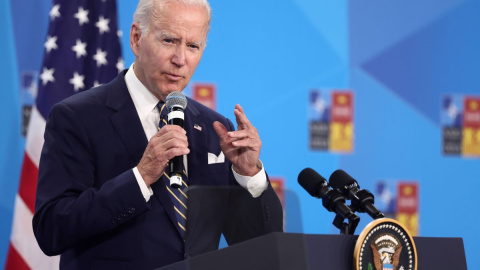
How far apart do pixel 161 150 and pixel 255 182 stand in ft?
1.03

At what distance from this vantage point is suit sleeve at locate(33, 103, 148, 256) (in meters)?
1.84

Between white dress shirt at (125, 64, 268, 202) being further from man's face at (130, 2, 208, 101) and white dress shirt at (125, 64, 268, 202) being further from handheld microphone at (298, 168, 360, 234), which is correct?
handheld microphone at (298, 168, 360, 234)

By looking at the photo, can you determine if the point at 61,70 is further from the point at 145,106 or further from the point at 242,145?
the point at 242,145

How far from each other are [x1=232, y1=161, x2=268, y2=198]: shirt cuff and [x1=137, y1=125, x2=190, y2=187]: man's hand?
0.70 feet

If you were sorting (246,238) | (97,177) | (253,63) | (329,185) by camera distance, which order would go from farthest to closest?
(253,63), (97,177), (329,185), (246,238)

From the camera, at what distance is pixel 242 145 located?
75.2 inches

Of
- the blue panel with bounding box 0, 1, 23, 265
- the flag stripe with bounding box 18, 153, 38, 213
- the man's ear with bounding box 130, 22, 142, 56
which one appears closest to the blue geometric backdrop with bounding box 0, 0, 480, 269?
the blue panel with bounding box 0, 1, 23, 265

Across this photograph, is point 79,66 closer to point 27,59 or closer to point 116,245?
point 27,59

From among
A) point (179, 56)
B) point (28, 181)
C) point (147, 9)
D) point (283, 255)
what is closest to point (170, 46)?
point (179, 56)

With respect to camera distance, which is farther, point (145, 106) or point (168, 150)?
point (145, 106)

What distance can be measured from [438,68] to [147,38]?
3.18 metres

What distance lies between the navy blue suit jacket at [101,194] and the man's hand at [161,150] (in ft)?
0.16

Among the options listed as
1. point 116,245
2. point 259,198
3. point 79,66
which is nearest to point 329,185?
point 259,198

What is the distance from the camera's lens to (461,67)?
4805 mm
